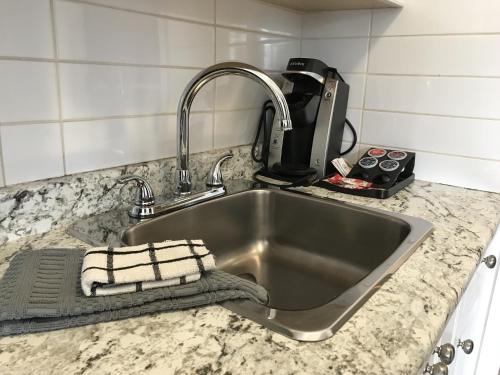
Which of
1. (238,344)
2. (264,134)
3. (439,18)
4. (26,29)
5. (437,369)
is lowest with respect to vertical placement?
(437,369)

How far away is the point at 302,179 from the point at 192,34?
440mm

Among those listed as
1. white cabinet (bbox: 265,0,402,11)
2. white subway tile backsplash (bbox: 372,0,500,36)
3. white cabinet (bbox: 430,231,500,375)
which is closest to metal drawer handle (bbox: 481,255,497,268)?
white cabinet (bbox: 430,231,500,375)

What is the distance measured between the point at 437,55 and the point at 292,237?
0.60 metres

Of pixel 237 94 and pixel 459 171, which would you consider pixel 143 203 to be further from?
pixel 459 171

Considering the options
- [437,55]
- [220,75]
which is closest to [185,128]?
[220,75]

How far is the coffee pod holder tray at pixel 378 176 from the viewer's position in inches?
41.7

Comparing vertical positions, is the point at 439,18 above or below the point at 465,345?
above

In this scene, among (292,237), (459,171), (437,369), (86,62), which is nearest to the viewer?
(437,369)

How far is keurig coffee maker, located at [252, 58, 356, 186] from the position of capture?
3.75 feet

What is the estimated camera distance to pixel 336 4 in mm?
1173

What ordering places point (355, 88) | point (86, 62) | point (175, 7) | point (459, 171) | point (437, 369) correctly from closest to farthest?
point (437, 369) < point (86, 62) < point (175, 7) < point (459, 171) < point (355, 88)

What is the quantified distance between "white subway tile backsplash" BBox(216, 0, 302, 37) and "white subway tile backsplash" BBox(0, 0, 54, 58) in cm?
43

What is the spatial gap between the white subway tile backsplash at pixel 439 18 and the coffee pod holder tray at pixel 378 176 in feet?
1.06

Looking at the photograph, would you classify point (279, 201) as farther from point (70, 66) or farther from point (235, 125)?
point (70, 66)
